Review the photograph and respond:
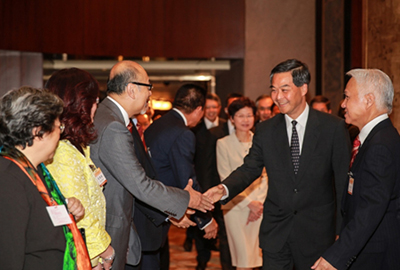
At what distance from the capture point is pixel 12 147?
1.72 m

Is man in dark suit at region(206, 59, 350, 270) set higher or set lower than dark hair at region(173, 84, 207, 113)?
lower

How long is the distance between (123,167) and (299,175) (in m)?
1.17

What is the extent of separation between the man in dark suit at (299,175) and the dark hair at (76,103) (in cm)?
134

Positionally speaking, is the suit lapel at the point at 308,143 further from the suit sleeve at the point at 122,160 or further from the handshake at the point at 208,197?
the suit sleeve at the point at 122,160

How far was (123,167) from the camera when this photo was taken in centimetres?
261

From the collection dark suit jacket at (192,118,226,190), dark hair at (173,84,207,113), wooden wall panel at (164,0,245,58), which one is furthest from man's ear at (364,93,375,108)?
wooden wall panel at (164,0,245,58)

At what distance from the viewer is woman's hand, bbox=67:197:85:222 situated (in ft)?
6.54

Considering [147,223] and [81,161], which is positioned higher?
[81,161]

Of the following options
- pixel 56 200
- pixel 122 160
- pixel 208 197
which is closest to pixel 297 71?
pixel 208 197

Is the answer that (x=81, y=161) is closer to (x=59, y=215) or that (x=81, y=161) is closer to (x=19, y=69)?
(x=59, y=215)

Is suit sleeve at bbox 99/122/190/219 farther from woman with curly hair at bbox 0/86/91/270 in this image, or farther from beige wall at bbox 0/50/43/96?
beige wall at bbox 0/50/43/96

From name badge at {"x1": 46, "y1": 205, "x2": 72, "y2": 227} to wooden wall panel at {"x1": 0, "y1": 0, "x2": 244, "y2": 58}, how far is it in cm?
600

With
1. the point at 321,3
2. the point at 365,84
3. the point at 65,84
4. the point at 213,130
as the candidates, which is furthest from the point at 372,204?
the point at 321,3

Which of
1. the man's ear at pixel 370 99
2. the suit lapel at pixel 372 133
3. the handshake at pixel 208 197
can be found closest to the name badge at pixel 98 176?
the handshake at pixel 208 197
